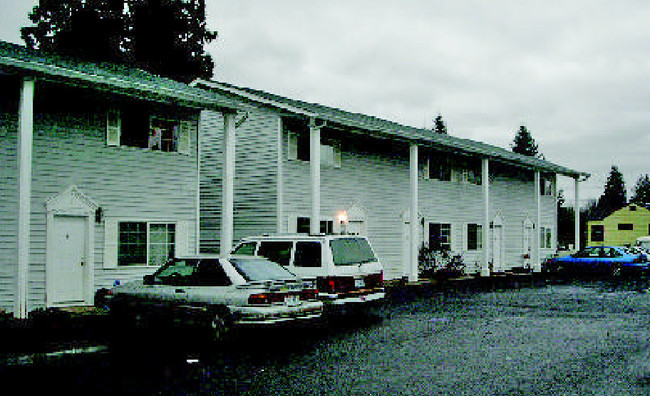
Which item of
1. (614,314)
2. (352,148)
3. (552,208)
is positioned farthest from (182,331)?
(552,208)

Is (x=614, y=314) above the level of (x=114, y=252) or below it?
below

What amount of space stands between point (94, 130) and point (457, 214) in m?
17.7

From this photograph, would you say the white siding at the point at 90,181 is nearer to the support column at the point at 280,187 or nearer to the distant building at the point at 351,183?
the distant building at the point at 351,183

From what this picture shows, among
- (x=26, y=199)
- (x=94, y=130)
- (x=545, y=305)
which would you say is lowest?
(x=545, y=305)

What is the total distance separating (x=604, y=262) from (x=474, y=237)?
5.79 meters

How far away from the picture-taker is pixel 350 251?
13828 millimetres

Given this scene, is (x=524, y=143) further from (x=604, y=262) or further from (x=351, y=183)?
(x=351, y=183)

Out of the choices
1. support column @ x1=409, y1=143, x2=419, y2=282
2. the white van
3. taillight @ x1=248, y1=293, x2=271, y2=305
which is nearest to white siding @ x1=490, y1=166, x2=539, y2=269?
support column @ x1=409, y1=143, x2=419, y2=282

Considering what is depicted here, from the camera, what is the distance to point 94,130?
1611 centimetres

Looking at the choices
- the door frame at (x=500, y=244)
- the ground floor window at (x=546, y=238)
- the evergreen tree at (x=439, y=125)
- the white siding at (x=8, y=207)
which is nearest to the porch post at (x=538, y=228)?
the door frame at (x=500, y=244)

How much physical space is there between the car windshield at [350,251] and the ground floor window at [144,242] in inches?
230

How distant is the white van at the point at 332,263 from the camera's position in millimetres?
13078

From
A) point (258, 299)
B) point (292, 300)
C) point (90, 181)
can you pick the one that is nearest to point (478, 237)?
point (90, 181)

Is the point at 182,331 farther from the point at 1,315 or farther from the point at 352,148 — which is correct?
the point at 352,148
